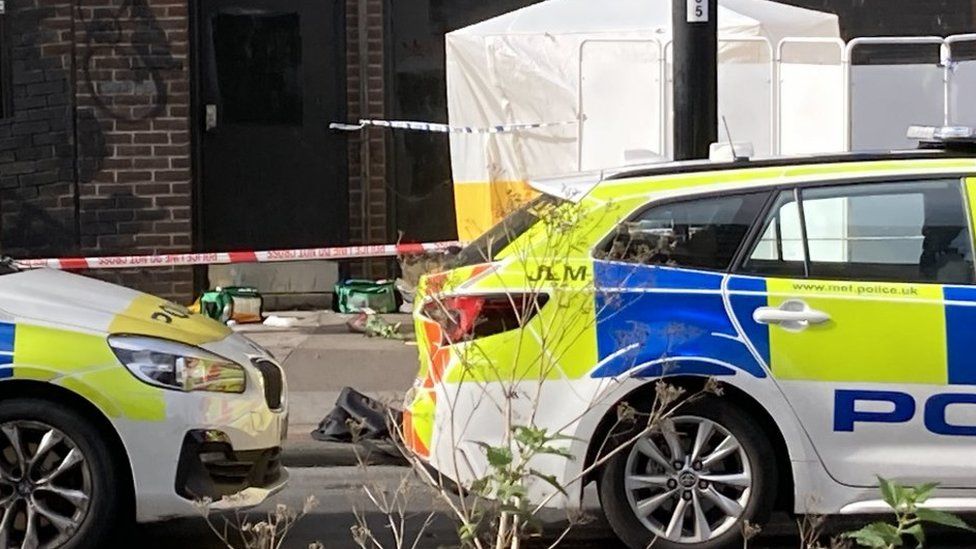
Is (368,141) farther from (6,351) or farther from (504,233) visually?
(6,351)

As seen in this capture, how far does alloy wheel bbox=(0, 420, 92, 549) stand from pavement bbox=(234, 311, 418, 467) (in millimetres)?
2052

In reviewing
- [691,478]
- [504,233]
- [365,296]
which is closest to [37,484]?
[504,233]

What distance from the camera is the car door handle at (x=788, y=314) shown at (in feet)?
17.5

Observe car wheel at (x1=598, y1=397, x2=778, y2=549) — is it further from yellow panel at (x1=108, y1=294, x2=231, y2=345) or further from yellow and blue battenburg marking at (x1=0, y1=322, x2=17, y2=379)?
yellow and blue battenburg marking at (x1=0, y1=322, x2=17, y2=379)

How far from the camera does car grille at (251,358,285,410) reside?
5.73m

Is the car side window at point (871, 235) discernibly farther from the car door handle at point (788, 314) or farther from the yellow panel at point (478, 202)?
the yellow panel at point (478, 202)

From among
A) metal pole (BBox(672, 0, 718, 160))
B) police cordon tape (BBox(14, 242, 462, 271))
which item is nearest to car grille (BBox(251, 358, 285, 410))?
metal pole (BBox(672, 0, 718, 160))

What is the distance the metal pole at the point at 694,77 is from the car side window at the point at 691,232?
6.87ft

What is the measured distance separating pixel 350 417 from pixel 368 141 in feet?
13.1

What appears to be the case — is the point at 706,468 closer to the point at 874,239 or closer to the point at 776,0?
the point at 874,239

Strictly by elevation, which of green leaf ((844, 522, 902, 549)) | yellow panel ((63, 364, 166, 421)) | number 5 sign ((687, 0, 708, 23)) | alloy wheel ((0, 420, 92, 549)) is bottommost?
alloy wheel ((0, 420, 92, 549))

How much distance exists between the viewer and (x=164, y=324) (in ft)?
18.5

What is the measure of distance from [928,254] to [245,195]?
266 inches

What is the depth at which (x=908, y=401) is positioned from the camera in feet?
17.5
